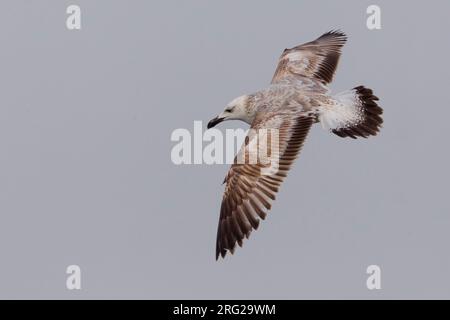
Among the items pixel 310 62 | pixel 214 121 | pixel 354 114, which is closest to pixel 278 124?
pixel 354 114

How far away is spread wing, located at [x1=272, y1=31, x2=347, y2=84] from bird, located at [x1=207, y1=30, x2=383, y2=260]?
0.02 m

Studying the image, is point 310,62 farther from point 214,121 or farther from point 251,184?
point 251,184

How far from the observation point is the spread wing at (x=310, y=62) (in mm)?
17719

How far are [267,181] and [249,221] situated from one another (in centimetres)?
54

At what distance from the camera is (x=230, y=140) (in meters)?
16.0

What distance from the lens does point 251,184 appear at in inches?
579

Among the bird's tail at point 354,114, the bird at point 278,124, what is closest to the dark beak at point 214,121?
the bird at point 278,124

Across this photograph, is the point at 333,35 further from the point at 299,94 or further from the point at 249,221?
the point at 249,221

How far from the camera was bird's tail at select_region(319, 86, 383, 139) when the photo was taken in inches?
616

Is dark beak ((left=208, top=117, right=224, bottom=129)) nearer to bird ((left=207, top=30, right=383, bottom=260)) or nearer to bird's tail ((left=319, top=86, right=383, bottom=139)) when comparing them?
bird ((left=207, top=30, right=383, bottom=260))

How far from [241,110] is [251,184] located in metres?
1.71

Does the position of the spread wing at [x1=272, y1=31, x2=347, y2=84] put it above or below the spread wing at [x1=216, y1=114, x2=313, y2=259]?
above

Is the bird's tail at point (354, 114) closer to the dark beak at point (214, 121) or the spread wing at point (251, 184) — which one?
the spread wing at point (251, 184)

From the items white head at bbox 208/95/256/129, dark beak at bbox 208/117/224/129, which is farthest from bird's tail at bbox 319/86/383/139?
dark beak at bbox 208/117/224/129
